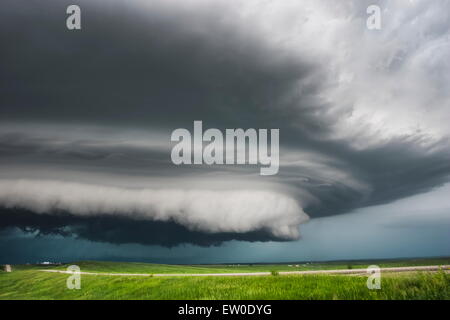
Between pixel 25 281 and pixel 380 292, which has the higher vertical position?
pixel 380 292

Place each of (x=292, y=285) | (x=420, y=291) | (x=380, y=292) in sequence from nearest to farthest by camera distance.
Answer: (x=420, y=291) < (x=380, y=292) < (x=292, y=285)
